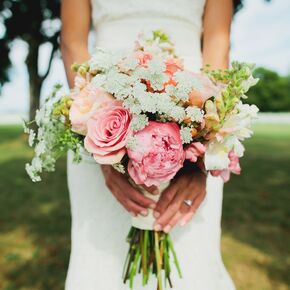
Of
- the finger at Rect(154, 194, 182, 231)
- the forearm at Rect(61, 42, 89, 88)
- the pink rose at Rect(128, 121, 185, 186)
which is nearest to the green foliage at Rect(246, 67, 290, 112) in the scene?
the forearm at Rect(61, 42, 89, 88)

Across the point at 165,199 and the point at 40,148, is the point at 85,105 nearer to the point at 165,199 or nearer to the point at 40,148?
the point at 40,148

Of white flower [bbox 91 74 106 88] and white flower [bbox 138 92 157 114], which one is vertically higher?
white flower [bbox 91 74 106 88]

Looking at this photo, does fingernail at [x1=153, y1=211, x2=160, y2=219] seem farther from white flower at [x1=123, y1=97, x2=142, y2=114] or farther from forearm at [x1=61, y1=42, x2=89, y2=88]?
forearm at [x1=61, y1=42, x2=89, y2=88]

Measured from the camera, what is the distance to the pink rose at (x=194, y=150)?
182cm

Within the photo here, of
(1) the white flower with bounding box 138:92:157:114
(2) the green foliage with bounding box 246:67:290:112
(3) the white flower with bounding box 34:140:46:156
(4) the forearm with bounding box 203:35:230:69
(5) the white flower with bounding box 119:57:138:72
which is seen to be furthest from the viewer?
(2) the green foliage with bounding box 246:67:290:112

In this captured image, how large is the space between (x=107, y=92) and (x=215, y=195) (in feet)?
3.18

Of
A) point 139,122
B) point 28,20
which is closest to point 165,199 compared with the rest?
point 139,122

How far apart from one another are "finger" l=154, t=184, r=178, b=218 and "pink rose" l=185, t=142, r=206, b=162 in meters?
0.32

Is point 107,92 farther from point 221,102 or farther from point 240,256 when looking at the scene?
point 240,256

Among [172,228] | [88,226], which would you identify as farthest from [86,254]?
[172,228]

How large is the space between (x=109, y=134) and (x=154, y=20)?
103 centimetres

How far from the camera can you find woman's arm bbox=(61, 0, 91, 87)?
2.44 meters

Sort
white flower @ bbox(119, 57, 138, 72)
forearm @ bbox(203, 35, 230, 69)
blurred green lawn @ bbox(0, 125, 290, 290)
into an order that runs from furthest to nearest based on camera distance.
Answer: blurred green lawn @ bbox(0, 125, 290, 290)
forearm @ bbox(203, 35, 230, 69)
white flower @ bbox(119, 57, 138, 72)

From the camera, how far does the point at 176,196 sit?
2.12 m
